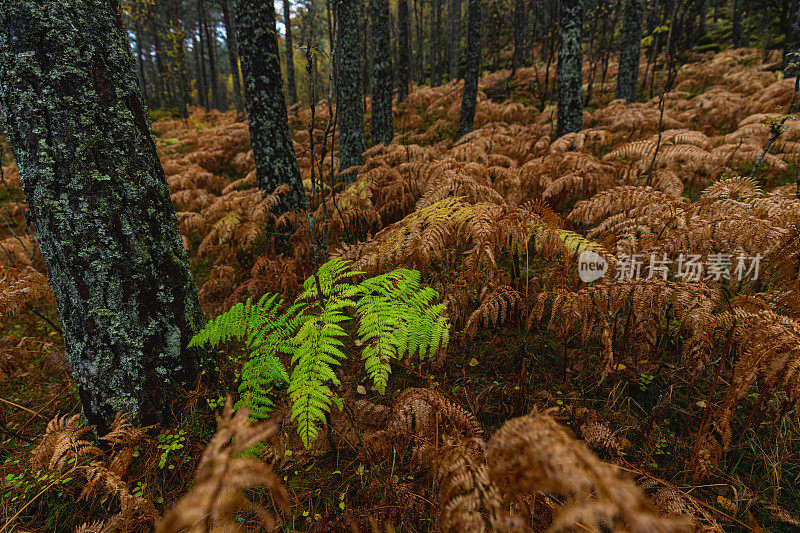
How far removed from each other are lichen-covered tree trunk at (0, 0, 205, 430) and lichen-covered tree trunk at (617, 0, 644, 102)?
12.3m

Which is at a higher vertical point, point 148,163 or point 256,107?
point 256,107

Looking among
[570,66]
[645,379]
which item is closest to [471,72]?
[570,66]

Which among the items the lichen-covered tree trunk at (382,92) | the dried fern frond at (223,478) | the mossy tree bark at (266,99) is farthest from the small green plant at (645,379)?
the lichen-covered tree trunk at (382,92)

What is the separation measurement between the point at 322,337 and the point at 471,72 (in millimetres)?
8486

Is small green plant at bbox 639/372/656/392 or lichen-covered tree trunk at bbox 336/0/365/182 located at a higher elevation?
lichen-covered tree trunk at bbox 336/0/365/182

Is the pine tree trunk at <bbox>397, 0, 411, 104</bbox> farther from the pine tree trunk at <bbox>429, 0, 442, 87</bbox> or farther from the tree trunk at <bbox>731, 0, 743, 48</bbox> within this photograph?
the tree trunk at <bbox>731, 0, 743, 48</bbox>

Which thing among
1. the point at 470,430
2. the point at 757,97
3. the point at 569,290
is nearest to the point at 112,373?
the point at 470,430

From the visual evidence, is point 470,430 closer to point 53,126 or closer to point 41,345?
point 53,126

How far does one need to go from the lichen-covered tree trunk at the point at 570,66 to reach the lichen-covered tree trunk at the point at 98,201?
6.20m

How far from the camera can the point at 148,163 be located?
2.07 m

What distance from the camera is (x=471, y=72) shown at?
8.34 meters

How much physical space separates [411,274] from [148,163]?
177 centimetres

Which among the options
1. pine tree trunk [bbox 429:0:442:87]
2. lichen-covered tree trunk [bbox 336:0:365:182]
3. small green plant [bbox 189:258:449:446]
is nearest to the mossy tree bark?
lichen-covered tree trunk [bbox 336:0:365:182]

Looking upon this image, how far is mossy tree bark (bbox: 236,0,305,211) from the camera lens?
407 centimetres
